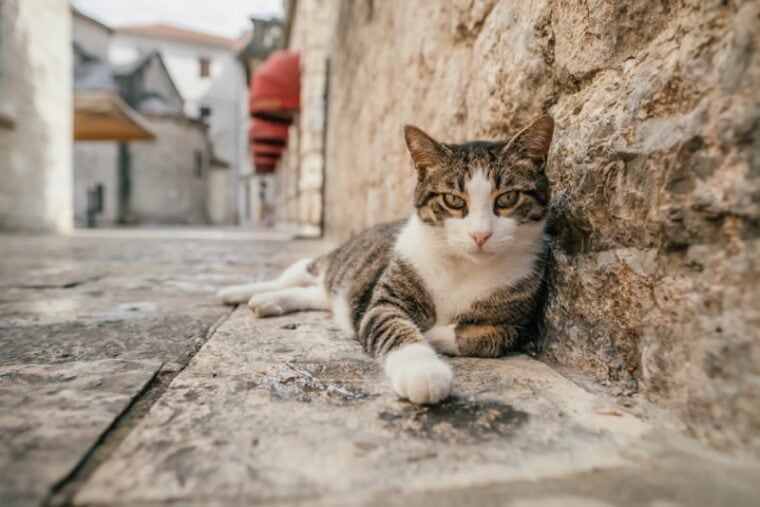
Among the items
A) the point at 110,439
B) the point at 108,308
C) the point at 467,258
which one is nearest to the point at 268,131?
the point at 108,308

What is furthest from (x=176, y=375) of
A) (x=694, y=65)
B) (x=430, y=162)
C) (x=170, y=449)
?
(x=694, y=65)

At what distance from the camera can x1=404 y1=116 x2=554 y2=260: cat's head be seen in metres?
1.44

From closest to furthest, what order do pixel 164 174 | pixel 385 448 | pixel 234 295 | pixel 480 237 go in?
pixel 385 448, pixel 480 237, pixel 234 295, pixel 164 174

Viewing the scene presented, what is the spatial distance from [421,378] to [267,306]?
1125mm

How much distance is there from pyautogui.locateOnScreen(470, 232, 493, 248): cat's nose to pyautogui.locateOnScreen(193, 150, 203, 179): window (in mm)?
26058

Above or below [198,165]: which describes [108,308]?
below

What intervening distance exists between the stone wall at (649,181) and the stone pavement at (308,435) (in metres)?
0.11

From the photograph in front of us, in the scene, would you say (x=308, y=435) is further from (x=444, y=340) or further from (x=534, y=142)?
(x=534, y=142)

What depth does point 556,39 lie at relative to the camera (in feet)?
4.79

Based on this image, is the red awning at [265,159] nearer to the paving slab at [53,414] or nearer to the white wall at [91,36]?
the paving slab at [53,414]

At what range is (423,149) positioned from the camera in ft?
5.68

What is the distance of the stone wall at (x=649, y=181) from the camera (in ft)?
2.77

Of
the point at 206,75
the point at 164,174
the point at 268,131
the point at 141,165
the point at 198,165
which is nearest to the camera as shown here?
the point at 268,131

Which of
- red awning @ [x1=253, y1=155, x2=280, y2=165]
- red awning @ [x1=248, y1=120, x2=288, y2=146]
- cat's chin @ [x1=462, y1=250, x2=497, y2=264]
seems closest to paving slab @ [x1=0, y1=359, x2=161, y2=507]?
cat's chin @ [x1=462, y1=250, x2=497, y2=264]
